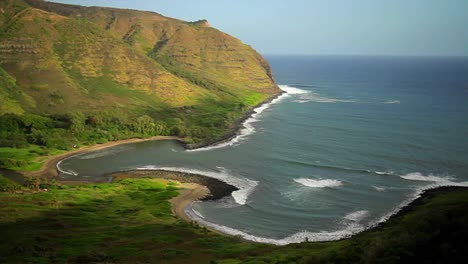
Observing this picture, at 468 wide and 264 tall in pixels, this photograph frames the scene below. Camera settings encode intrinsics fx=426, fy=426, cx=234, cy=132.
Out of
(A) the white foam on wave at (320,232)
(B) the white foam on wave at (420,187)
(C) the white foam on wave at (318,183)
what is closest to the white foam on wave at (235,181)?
(C) the white foam on wave at (318,183)

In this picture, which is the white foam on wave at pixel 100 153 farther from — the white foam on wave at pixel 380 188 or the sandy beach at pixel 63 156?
the white foam on wave at pixel 380 188

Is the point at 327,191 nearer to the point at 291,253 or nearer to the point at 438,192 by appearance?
the point at 438,192

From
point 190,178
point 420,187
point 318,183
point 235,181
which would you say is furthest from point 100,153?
point 420,187

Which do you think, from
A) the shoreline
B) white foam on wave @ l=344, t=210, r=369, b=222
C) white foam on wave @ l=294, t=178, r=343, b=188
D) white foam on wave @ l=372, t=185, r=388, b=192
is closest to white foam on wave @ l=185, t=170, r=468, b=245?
white foam on wave @ l=344, t=210, r=369, b=222

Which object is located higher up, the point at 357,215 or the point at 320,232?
the point at 357,215

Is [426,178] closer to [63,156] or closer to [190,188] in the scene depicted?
[190,188]
